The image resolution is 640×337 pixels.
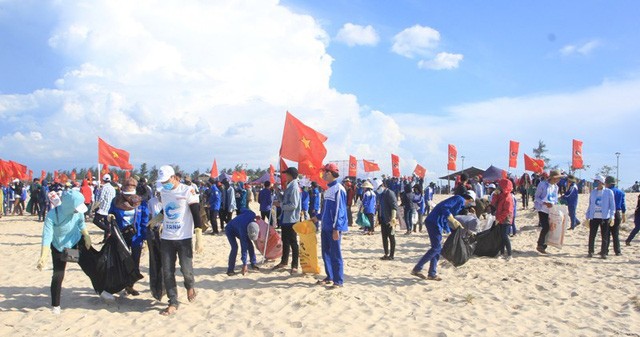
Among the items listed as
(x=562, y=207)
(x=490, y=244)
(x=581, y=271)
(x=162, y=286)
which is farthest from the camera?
(x=562, y=207)

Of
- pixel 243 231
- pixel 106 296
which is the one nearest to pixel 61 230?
pixel 106 296

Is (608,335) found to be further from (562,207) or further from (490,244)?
(562,207)

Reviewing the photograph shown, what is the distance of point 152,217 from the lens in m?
6.67

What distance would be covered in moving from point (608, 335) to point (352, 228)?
1268 centimetres

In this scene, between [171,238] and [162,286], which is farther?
[162,286]

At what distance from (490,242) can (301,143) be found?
15.1 ft

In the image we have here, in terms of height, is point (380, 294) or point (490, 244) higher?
point (490, 244)

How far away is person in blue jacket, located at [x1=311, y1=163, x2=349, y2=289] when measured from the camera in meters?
7.17

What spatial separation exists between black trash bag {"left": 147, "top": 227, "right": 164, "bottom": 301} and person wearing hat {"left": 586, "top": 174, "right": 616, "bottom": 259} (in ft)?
29.1

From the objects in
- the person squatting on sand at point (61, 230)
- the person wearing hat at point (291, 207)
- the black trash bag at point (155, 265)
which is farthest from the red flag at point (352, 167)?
the person squatting on sand at point (61, 230)

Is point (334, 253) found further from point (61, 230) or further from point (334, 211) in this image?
point (61, 230)

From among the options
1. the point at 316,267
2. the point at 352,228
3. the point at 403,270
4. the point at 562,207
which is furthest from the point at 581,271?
the point at 352,228

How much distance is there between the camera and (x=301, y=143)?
8.58 metres

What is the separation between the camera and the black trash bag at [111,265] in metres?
6.36
